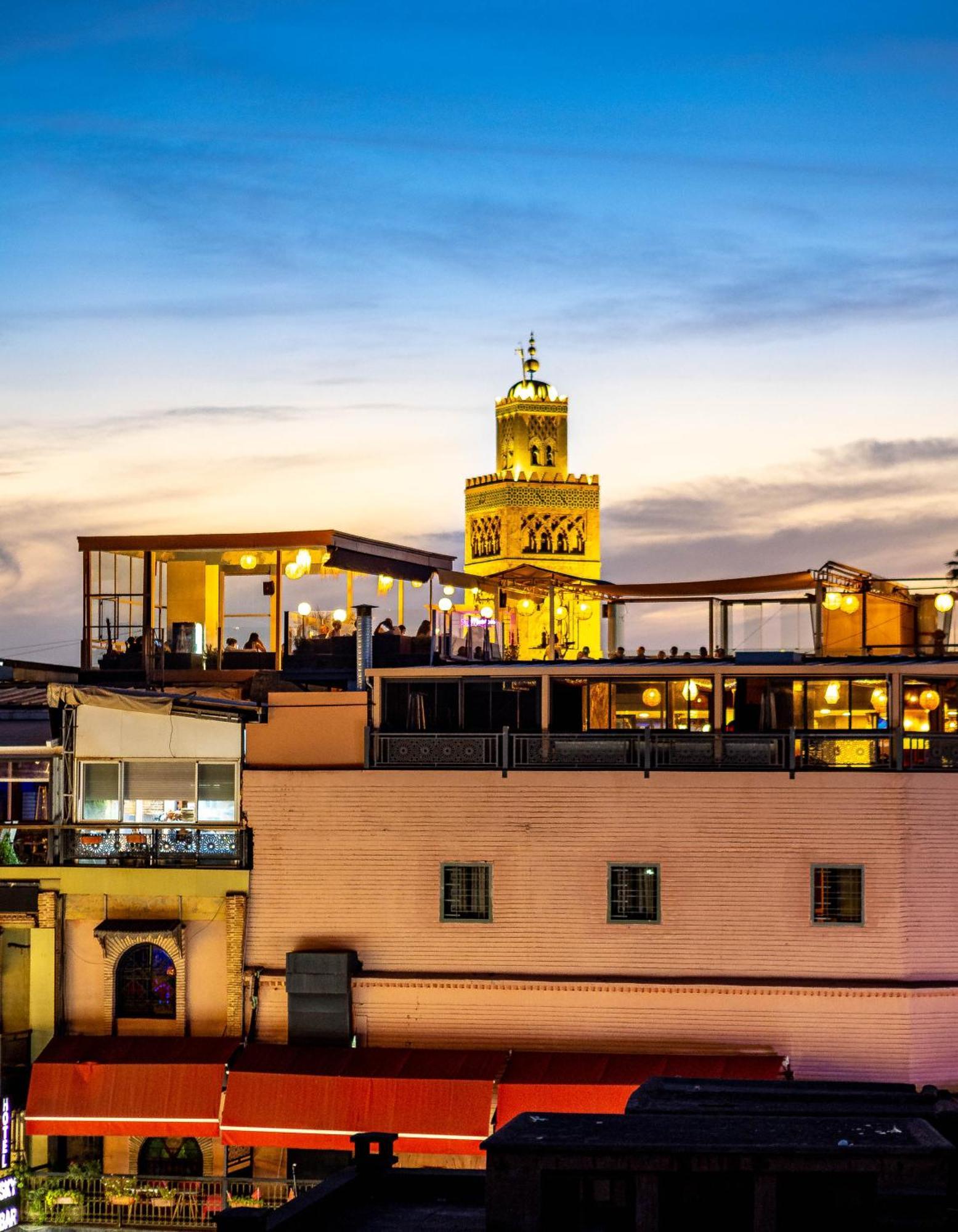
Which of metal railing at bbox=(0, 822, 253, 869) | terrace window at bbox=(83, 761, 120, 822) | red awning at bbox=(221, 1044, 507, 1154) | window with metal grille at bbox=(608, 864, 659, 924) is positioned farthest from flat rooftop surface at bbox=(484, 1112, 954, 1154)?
terrace window at bbox=(83, 761, 120, 822)

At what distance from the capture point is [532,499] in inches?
3868

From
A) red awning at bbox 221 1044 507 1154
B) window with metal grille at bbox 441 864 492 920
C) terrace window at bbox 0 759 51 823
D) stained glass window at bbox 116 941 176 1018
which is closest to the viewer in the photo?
red awning at bbox 221 1044 507 1154

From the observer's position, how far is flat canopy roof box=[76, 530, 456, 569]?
4512cm

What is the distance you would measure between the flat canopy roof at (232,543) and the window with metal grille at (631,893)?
12.9m

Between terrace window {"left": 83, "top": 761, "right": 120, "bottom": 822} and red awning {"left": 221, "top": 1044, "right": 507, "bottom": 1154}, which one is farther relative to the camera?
terrace window {"left": 83, "top": 761, "right": 120, "bottom": 822}

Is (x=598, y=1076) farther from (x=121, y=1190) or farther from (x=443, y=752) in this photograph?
(x=121, y=1190)

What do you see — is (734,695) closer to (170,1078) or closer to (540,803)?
(540,803)

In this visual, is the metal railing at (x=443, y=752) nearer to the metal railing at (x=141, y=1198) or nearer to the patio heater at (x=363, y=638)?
the patio heater at (x=363, y=638)

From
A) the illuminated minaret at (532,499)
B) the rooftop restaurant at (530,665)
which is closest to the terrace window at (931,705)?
the rooftop restaurant at (530,665)

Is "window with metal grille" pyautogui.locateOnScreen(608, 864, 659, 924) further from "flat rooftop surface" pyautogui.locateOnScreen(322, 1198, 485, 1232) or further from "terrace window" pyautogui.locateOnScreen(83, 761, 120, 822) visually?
"flat rooftop surface" pyautogui.locateOnScreen(322, 1198, 485, 1232)

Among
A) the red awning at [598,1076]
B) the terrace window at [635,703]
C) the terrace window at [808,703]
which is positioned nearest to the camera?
the red awning at [598,1076]

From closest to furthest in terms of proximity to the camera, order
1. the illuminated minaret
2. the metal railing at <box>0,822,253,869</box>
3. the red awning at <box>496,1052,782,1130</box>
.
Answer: the red awning at <box>496,1052,782,1130</box>
the metal railing at <box>0,822,253,869</box>
the illuminated minaret

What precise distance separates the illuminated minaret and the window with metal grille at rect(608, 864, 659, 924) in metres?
61.6

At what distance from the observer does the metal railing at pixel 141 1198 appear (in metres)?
33.9
